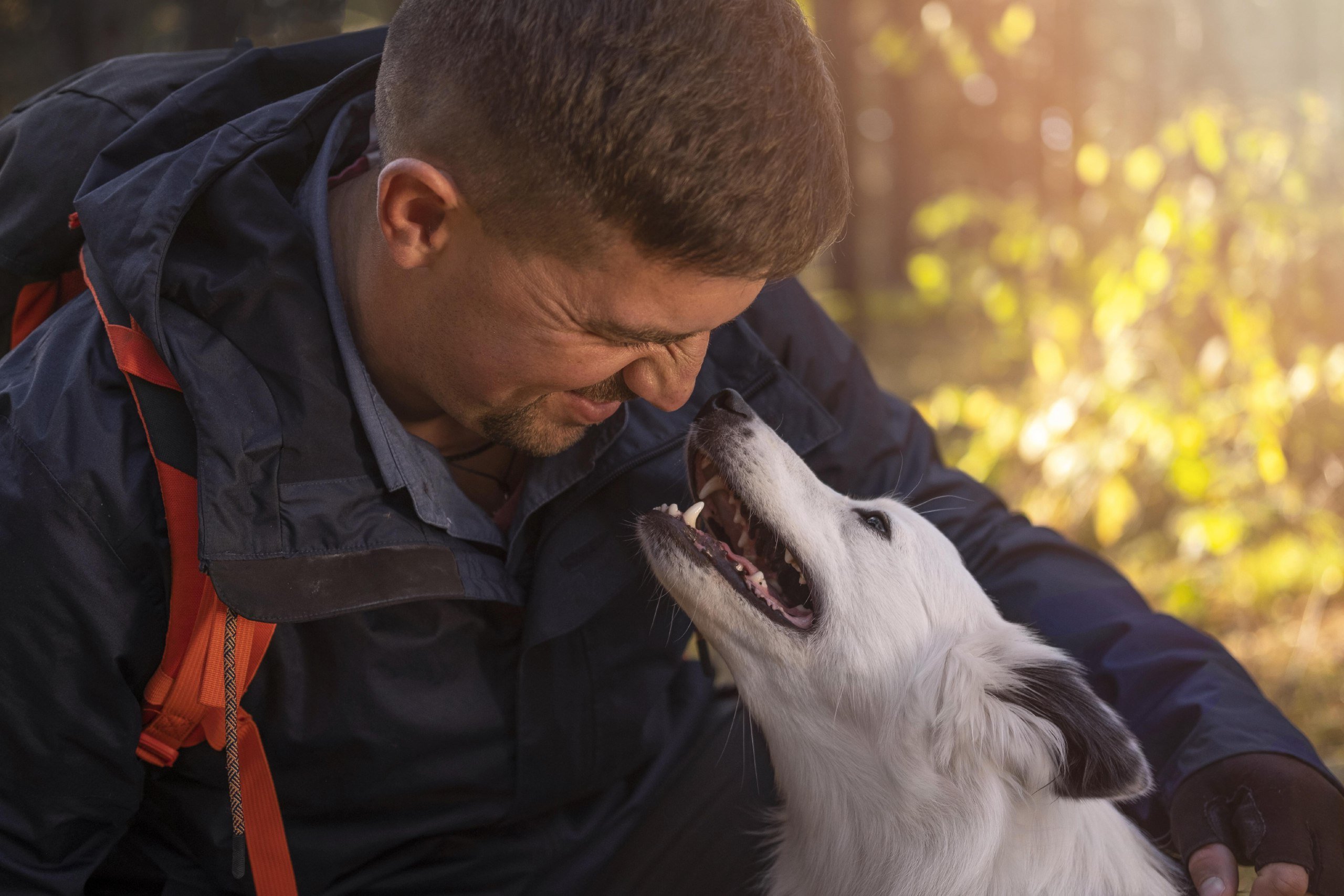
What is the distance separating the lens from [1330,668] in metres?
3.91

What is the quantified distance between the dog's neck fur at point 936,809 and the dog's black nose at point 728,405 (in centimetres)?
56

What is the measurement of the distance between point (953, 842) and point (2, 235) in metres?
2.17

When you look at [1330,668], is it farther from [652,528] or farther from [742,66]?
[742,66]

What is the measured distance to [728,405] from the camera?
2.17 metres

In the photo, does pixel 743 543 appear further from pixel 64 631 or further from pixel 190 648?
pixel 64 631

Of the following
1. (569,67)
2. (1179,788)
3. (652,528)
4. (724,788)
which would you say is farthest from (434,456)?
(1179,788)

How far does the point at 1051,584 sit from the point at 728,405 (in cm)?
89

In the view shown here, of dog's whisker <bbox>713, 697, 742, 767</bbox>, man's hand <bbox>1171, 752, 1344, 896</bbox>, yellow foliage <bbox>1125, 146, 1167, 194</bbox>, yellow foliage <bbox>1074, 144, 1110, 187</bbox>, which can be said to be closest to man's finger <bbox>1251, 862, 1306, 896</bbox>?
man's hand <bbox>1171, 752, 1344, 896</bbox>

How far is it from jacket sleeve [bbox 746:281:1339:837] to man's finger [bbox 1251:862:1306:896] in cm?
22

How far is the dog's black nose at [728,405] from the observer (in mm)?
2164

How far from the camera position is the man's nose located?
1913 mm

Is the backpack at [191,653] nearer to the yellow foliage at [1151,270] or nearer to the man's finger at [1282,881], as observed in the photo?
the man's finger at [1282,881]

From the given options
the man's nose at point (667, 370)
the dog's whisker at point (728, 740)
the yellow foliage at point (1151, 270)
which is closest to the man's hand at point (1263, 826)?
the dog's whisker at point (728, 740)

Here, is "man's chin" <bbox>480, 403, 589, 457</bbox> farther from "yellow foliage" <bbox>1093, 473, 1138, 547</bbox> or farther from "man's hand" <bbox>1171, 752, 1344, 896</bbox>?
"yellow foliage" <bbox>1093, 473, 1138, 547</bbox>
